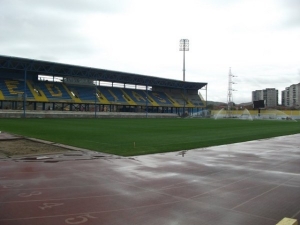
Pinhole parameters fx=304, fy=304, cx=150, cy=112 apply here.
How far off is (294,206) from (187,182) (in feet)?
9.76

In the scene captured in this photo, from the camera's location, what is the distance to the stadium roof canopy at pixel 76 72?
57.0 m

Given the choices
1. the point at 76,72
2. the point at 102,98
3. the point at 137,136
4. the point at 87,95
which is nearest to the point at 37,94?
the point at 76,72

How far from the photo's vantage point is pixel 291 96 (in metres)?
175

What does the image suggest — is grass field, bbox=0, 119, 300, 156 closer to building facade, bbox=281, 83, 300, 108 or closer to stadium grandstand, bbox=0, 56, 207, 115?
stadium grandstand, bbox=0, 56, 207, 115

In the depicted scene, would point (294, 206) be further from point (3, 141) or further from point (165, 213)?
point (3, 141)

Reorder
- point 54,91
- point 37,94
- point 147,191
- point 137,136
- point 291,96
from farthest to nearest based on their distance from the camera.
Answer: point 291,96
point 54,91
point 37,94
point 137,136
point 147,191

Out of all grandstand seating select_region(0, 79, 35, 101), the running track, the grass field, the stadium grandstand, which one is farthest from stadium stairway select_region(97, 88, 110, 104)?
the running track

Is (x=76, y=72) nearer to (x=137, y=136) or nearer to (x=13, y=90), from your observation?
(x=13, y=90)

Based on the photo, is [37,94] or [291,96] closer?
[37,94]

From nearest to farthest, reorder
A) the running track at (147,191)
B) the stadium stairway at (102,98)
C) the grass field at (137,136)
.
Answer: the running track at (147,191), the grass field at (137,136), the stadium stairway at (102,98)

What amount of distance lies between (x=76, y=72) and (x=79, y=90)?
5270mm

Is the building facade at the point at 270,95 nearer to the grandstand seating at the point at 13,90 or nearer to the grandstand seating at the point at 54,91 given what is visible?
the grandstand seating at the point at 54,91

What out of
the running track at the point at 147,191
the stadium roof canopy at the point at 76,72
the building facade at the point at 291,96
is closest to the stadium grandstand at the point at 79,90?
the stadium roof canopy at the point at 76,72

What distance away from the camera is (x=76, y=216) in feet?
19.3
